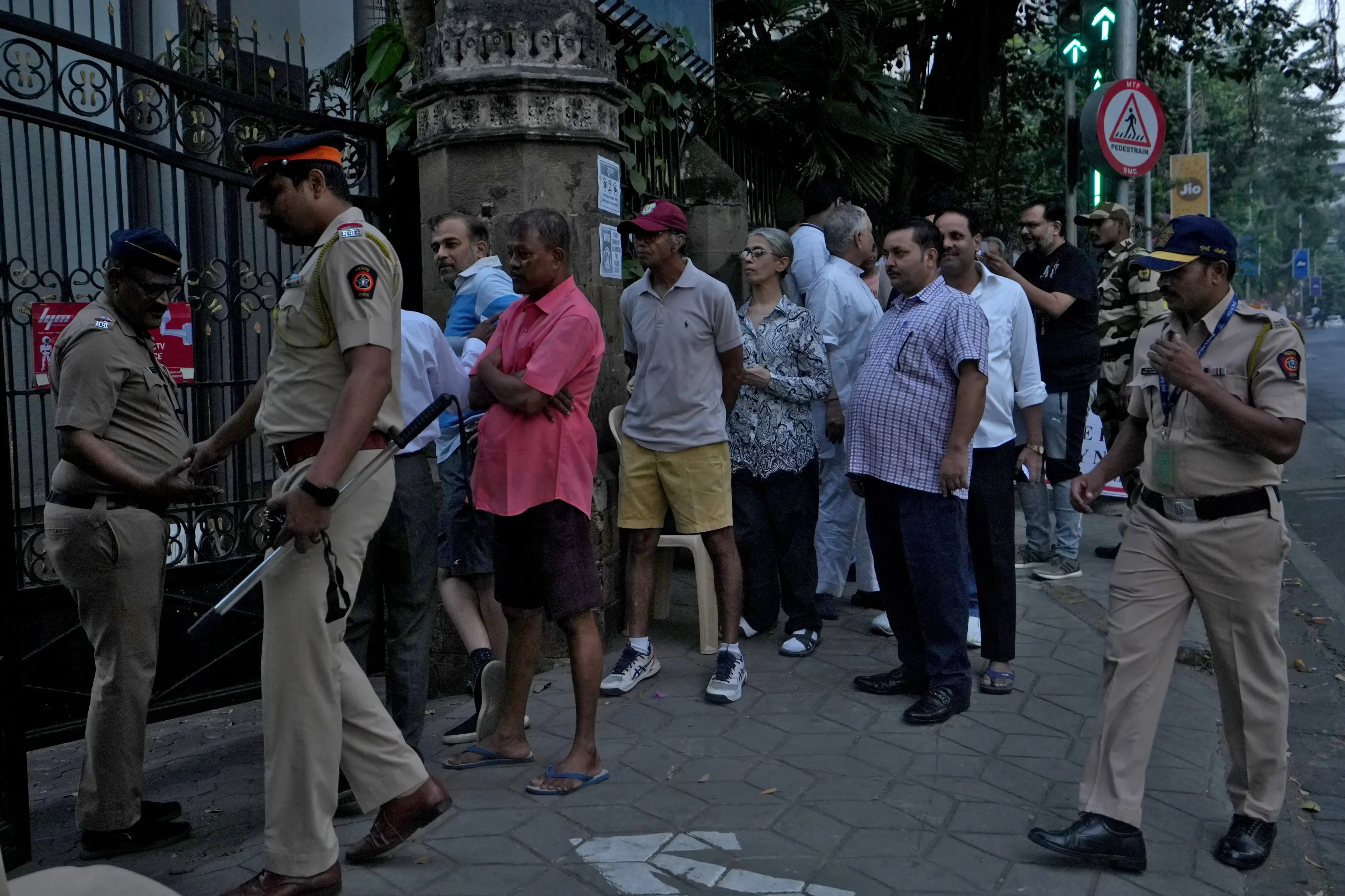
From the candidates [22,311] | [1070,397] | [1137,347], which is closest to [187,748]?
[22,311]

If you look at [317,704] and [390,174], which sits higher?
[390,174]

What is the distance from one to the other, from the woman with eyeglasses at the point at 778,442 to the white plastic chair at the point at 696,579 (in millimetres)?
316

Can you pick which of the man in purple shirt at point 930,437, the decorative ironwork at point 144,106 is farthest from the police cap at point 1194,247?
the decorative ironwork at point 144,106

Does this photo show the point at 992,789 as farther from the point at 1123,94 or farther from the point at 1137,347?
the point at 1123,94

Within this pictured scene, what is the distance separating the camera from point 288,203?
142 inches

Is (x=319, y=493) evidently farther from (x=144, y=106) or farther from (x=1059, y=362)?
(x=1059, y=362)

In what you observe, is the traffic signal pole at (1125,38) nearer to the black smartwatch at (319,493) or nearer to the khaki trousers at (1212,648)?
the khaki trousers at (1212,648)

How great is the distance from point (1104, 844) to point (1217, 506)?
1.06 m

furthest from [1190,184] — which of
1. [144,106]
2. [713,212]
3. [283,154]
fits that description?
[283,154]

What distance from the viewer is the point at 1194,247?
12.9 feet

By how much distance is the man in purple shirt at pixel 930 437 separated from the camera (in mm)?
5066

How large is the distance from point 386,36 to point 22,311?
230 centimetres

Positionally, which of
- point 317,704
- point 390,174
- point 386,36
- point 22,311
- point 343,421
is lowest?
point 317,704

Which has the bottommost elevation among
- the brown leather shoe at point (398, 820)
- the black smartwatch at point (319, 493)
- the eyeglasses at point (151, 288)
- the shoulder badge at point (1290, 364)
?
the brown leather shoe at point (398, 820)
